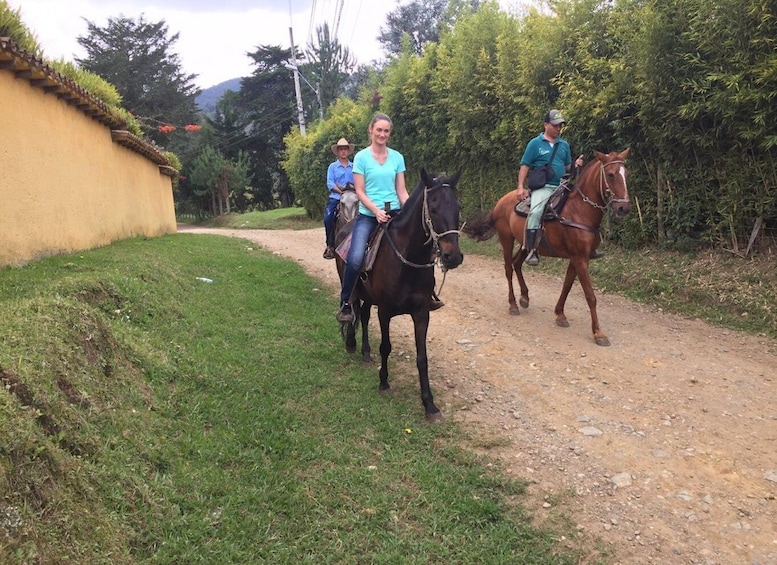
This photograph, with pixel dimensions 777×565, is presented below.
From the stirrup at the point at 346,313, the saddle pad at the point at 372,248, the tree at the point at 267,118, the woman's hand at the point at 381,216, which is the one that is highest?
the tree at the point at 267,118

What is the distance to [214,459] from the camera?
338 centimetres

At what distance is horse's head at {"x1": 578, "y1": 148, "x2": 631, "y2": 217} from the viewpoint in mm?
5730

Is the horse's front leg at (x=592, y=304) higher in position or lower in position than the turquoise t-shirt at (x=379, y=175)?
lower

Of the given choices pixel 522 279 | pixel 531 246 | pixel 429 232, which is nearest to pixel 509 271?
pixel 522 279

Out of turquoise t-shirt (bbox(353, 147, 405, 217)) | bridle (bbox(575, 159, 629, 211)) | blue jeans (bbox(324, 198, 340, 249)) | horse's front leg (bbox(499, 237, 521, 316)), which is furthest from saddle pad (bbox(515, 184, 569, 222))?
blue jeans (bbox(324, 198, 340, 249))

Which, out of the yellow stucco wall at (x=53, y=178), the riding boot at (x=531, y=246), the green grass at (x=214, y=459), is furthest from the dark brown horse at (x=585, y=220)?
the yellow stucco wall at (x=53, y=178)

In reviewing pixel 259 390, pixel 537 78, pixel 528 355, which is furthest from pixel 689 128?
pixel 259 390

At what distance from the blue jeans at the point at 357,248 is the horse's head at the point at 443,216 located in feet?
3.16

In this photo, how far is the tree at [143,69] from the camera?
39.9m

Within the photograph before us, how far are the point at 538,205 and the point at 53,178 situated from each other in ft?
24.2

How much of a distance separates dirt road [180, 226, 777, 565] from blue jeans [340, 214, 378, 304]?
1.33 metres

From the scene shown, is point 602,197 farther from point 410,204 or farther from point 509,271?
point 410,204

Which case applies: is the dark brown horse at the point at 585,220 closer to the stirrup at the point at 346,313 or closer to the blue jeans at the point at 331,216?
the blue jeans at the point at 331,216

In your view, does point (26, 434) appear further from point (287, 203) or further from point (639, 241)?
point (287, 203)
